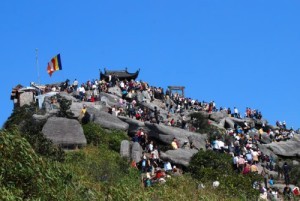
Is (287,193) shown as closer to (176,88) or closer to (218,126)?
(218,126)

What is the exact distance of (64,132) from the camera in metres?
48.3

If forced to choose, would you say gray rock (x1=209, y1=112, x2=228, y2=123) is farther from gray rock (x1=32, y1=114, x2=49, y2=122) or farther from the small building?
gray rock (x1=32, y1=114, x2=49, y2=122)

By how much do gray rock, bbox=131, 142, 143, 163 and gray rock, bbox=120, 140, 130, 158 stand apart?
29cm

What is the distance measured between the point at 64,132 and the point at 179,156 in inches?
267

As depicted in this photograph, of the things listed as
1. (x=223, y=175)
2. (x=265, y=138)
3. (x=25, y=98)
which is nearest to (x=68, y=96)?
(x=25, y=98)

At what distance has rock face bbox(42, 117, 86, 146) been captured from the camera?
47.5 metres

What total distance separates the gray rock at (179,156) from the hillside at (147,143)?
0.19 ft

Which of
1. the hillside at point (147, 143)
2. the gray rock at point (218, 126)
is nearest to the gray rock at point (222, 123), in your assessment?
the hillside at point (147, 143)

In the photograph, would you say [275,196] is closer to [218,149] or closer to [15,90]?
[218,149]

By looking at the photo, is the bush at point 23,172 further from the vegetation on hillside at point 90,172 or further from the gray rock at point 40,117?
the gray rock at point 40,117

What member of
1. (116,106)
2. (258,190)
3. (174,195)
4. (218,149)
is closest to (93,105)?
(116,106)

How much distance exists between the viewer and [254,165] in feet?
157

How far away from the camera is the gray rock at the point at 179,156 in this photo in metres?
47.2

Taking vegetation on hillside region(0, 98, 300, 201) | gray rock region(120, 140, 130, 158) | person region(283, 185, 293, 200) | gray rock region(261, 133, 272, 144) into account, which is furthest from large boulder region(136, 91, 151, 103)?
person region(283, 185, 293, 200)
